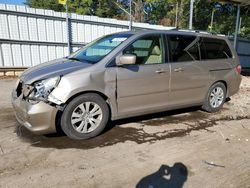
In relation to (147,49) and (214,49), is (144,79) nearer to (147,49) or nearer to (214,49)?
(147,49)

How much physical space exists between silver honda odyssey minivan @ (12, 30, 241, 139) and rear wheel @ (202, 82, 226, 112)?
22 millimetres

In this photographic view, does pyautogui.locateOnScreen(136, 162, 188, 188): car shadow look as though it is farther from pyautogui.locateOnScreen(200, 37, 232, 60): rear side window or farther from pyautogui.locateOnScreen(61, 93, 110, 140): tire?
pyautogui.locateOnScreen(200, 37, 232, 60): rear side window

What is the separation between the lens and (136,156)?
371 cm

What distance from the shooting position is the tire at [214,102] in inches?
229

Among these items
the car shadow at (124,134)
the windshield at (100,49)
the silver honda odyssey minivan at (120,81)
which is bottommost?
the car shadow at (124,134)

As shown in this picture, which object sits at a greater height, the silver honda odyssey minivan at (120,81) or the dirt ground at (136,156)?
the silver honda odyssey minivan at (120,81)

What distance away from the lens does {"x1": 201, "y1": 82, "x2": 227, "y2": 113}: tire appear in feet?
19.1

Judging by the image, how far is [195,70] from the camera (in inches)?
209

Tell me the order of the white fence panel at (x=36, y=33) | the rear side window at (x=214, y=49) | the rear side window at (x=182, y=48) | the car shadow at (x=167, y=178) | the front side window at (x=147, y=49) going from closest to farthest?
the car shadow at (x=167, y=178)
the front side window at (x=147, y=49)
the rear side window at (x=182, y=48)
the rear side window at (x=214, y=49)
the white fence panel at (x=36, y=33)

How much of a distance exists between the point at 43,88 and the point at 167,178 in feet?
7.13

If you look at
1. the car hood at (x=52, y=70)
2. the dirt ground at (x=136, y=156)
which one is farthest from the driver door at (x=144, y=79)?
the car hood at (x=52, y=70)

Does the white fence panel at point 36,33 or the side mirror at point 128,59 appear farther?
the white fence panel at point 36,33

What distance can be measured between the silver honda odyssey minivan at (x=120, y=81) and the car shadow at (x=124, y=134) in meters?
0.19

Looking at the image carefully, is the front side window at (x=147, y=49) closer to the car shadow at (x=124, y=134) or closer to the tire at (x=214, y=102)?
the car shadow at (x=124, y=134)
